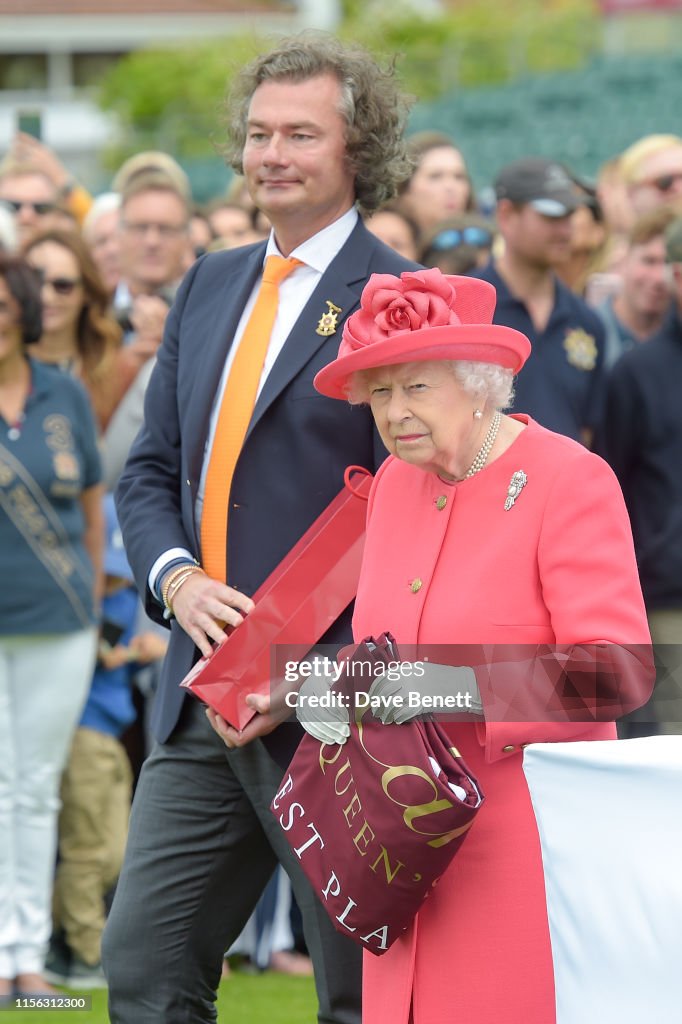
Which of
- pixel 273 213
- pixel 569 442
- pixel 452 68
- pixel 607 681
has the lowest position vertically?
pixel 607 681

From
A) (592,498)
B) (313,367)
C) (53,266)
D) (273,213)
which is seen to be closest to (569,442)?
(592,498)

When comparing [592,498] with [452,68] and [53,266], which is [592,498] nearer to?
[53,266]

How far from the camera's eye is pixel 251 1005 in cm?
558

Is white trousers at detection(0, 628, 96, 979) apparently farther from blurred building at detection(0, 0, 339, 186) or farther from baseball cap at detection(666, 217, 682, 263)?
blurred building at detection(0, 0, 339, 186)

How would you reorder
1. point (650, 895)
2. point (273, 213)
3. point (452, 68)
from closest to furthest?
point (650, 895) → point (273, 213) → point (452, 68)

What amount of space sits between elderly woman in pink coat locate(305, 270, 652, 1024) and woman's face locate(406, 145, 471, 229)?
5.20 meters

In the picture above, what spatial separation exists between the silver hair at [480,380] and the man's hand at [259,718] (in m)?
0.72

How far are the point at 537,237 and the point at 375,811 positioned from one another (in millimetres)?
3578

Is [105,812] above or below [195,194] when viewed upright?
below

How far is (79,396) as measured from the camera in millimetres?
5848

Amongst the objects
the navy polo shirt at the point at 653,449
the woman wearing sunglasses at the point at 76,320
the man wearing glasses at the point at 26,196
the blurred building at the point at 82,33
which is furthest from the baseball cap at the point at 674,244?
the blurred building at the point at 82,33

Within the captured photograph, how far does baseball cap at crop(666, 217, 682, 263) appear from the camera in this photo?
233 inches

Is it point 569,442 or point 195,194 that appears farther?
point 195,194

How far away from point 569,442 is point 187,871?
4.33 feet
